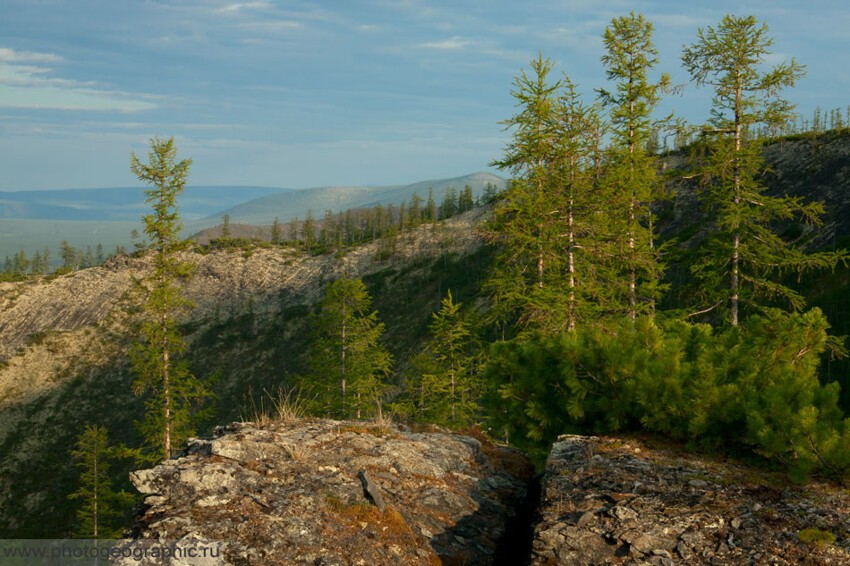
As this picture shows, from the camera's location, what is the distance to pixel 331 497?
8258 mm

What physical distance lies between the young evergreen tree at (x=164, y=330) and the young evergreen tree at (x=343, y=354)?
5.76 metres

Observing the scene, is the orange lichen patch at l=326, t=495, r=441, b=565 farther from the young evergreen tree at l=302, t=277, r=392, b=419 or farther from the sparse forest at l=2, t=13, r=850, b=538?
the young evergreen tree at l=302, t=277, r=392, b=419

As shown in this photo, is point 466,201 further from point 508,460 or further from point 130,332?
point 508,460

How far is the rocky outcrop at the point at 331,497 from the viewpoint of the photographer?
7371 millimetres

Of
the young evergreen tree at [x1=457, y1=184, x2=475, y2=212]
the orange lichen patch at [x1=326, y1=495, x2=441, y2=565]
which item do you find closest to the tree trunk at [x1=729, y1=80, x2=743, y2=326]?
the orange lichen patch at [x1=326, y1=495, x2=441, y2=565]

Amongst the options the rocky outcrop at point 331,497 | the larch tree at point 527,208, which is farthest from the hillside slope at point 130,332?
the rocky outcrop at point 331,497

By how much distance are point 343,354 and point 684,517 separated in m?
26.3

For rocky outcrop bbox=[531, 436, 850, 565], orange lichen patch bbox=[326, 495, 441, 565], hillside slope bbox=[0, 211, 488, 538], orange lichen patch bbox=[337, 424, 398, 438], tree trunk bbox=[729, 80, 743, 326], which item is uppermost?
tree trunk bbox=[729, 80, 743, 326]

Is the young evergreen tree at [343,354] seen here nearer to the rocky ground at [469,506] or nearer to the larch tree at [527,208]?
the larch tree at [527,208]

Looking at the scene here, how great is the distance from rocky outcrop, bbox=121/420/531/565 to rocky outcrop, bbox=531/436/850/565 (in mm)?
1291

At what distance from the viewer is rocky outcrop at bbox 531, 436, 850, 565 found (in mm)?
6250

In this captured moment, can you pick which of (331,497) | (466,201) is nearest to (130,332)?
(466,201)

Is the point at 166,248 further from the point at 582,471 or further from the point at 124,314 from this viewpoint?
the point at 124,314

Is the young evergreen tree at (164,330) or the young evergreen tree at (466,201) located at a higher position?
the young evergreen tree at (466,201)
